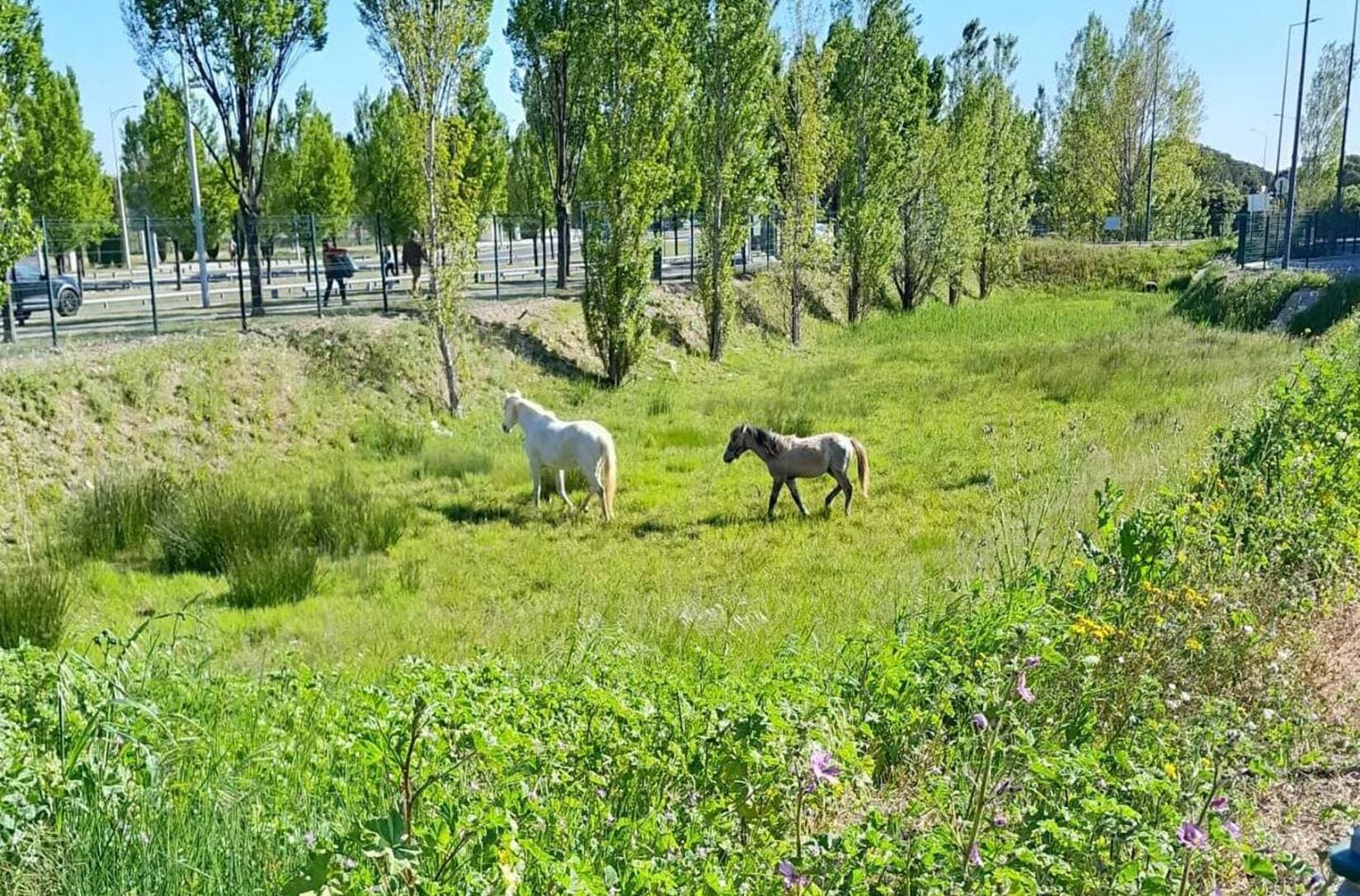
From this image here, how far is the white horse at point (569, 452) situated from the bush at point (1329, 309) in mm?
19308

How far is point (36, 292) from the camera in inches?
756

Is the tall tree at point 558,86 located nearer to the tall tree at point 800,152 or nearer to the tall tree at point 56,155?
the tall tree at point 800,152

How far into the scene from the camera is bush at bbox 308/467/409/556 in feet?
31.3

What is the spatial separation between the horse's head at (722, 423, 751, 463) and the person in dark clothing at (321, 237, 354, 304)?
538 inches

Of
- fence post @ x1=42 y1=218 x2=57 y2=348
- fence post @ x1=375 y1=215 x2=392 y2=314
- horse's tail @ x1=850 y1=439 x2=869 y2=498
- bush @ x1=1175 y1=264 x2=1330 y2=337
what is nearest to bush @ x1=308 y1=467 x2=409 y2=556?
horse's tail @ x1=850 y1=439 x2=869 y2=498

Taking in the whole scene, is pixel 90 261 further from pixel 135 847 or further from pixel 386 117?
pixel 135 847

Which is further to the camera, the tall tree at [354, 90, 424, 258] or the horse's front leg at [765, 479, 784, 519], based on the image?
the tall tree at [354, 90, 424, 258]

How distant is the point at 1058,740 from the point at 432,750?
250 cm

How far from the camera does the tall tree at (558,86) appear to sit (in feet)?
79.4

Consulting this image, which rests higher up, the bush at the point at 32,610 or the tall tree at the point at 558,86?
the tall tree at the point at 558,86

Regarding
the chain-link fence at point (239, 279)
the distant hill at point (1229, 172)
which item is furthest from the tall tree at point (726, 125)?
the distant hill at point (1229, 172)

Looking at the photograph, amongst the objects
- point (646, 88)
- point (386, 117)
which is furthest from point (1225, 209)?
point (646, 88)

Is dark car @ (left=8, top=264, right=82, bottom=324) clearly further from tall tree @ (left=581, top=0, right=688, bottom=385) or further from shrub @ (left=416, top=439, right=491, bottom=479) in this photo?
tall tree @ (left=581, top=0, right=688, bottom=385)

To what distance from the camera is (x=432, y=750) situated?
321 cm
